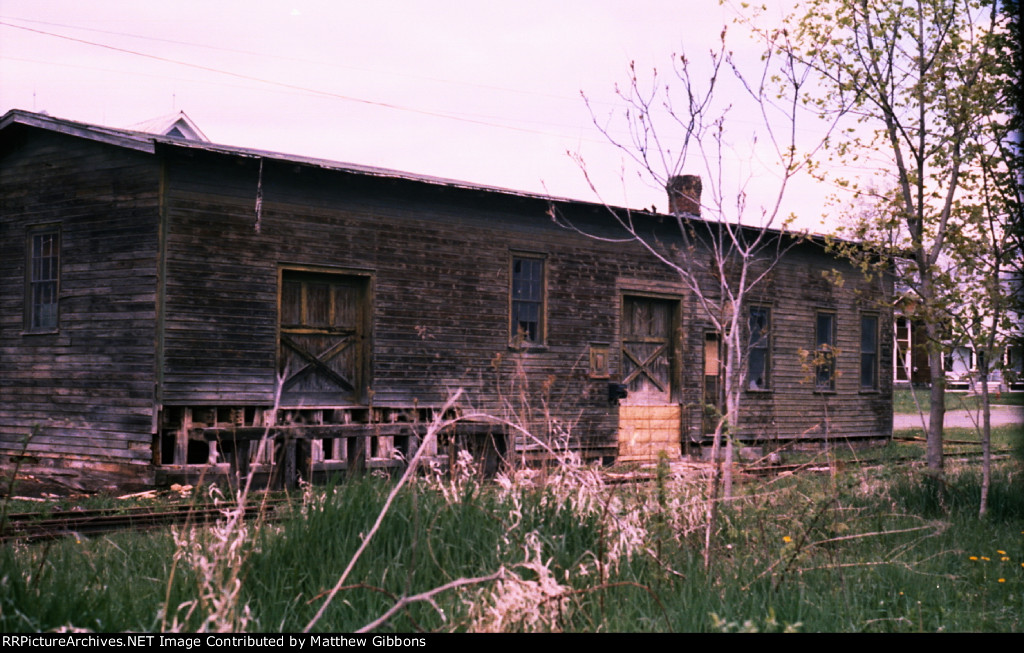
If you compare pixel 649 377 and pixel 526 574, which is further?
pixel 649 377

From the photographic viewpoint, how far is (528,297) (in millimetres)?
17562

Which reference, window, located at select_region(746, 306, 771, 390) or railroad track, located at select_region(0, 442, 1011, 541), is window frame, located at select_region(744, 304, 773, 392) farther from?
railroad track, located at select_region(0, 442, 1011, 541)

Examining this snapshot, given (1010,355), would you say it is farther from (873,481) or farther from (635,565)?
(635,565)

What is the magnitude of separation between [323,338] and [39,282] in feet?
15.4

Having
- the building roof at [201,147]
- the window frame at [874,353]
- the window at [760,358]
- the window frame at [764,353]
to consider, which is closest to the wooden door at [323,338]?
the building roof at [201,147]

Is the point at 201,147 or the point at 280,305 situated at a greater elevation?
the point at 201,147

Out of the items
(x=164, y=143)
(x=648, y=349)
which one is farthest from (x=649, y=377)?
(x=164, y=143)

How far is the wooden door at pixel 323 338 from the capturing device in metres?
14.8

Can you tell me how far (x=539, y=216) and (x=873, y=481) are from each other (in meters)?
8.21

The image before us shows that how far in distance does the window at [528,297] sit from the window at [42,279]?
763 cm

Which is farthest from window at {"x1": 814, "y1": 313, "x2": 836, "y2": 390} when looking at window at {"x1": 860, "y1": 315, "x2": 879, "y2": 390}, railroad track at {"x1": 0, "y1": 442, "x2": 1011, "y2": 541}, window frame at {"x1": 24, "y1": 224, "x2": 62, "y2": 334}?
window frame at {"x1": 24, "y1": 224, "x2": 62, "y2": 334}

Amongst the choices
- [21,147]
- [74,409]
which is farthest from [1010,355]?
[21,147]

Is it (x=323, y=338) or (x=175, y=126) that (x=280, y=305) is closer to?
(x=323, y=338)

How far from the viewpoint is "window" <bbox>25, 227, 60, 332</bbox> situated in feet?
49.8
